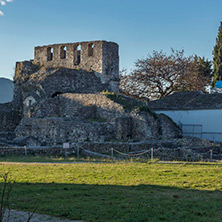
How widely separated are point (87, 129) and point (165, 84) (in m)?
22.2

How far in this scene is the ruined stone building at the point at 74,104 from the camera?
27828mm

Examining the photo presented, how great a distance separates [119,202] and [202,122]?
85.1 feet

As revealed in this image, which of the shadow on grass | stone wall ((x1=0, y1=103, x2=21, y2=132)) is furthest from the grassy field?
stone wall ((x1=0, y1=103, x2=21, y2=132))

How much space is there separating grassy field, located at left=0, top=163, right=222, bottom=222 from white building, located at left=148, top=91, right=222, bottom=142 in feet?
63.5

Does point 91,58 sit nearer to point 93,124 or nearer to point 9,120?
point 9,120

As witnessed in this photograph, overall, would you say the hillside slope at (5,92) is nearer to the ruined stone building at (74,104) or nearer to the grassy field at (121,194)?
the ruined stone building at (74,104)

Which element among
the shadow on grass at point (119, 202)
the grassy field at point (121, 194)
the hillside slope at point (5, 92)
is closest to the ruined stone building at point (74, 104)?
the grassy field at point (121, 194)

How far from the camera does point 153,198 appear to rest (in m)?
8.97

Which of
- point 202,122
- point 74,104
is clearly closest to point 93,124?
point 74,104

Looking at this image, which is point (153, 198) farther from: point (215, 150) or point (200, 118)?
point (200, 118)

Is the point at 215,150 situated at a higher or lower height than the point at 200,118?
lower

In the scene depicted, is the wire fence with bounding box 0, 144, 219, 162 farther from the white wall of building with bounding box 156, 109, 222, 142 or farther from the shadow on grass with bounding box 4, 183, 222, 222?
the shadow on grass with bounding box 4, 183, 222, 222

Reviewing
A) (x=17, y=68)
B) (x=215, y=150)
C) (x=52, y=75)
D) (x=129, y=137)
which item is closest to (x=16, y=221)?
(x=215, y=150)

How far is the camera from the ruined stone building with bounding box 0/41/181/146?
27.8 metres
